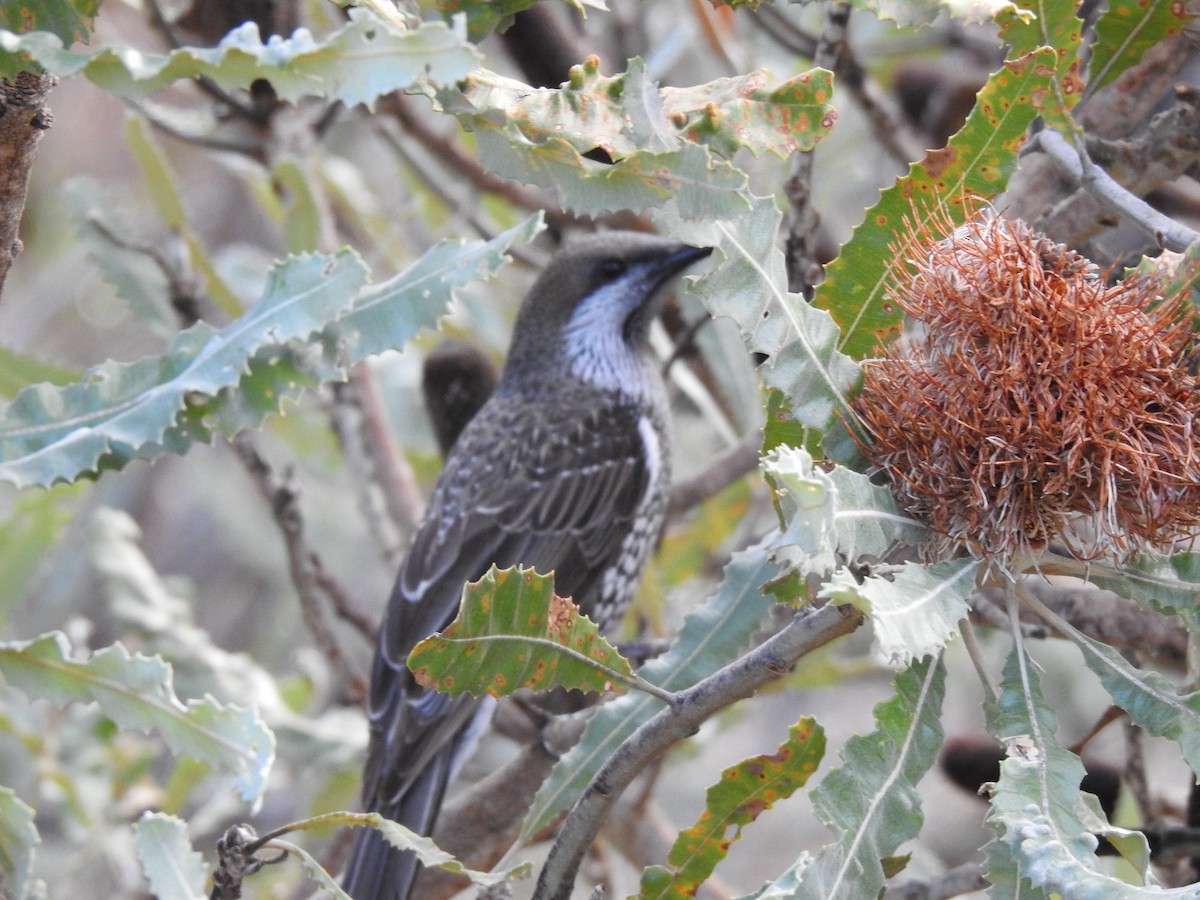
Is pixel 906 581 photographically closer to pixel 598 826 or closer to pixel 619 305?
pixel 598 826

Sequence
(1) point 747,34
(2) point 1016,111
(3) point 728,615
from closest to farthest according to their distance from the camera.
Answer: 1. (2) point 1016,111
2. (3) point 728,615
3. (1) point 747,34

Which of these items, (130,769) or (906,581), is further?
(130,769)

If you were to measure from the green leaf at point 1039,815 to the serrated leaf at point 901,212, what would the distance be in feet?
1.56

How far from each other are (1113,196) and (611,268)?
6.23ft

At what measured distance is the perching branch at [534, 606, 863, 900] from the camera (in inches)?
59.2

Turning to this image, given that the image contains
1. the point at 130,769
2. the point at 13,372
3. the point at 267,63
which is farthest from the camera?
the point at 130,769

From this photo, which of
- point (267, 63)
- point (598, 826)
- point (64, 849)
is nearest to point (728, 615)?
point (598, 826)

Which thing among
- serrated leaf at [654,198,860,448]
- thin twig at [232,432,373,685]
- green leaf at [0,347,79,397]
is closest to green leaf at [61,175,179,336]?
green leaf at [0,347,79,397]

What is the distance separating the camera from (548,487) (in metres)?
3.55

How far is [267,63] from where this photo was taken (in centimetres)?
144

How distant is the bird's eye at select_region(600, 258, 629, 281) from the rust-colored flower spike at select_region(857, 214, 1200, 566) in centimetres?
200

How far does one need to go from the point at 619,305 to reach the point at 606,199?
6.76 ft

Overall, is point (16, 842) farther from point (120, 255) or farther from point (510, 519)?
point (120, 255)

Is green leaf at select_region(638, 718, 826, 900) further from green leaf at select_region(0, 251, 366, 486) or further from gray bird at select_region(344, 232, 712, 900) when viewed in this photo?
gray bird at select_region(344, 232, 712, 900)
